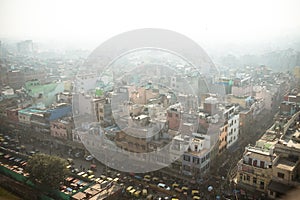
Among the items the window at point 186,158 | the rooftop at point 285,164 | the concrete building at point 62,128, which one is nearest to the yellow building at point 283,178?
the rooftop at point 285,164

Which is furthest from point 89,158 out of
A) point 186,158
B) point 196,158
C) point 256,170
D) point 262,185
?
point 262,185

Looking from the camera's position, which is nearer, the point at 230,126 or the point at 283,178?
the point at 283,178

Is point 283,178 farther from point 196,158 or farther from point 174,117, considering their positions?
point 174,117

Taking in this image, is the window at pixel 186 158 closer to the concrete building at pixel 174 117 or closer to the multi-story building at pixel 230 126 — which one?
the concrete building at pixel 174 117

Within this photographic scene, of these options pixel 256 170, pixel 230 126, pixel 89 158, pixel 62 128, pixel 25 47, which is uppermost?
pixel 25 47

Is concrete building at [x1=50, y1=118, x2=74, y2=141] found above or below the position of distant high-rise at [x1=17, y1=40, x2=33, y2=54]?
below

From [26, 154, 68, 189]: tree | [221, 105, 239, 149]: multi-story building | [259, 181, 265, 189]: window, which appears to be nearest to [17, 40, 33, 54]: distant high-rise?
[26, 154, 68, 189]: tree

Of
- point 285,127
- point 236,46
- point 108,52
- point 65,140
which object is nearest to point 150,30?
point 65,140

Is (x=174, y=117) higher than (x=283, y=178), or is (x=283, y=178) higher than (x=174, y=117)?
(x=174, y=117)

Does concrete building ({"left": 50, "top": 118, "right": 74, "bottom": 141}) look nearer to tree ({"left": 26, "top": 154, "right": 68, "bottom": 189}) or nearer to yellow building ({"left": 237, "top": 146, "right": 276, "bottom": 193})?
tree ({"left": 26, "top": 154, "right": 68, "bottom": 189})
